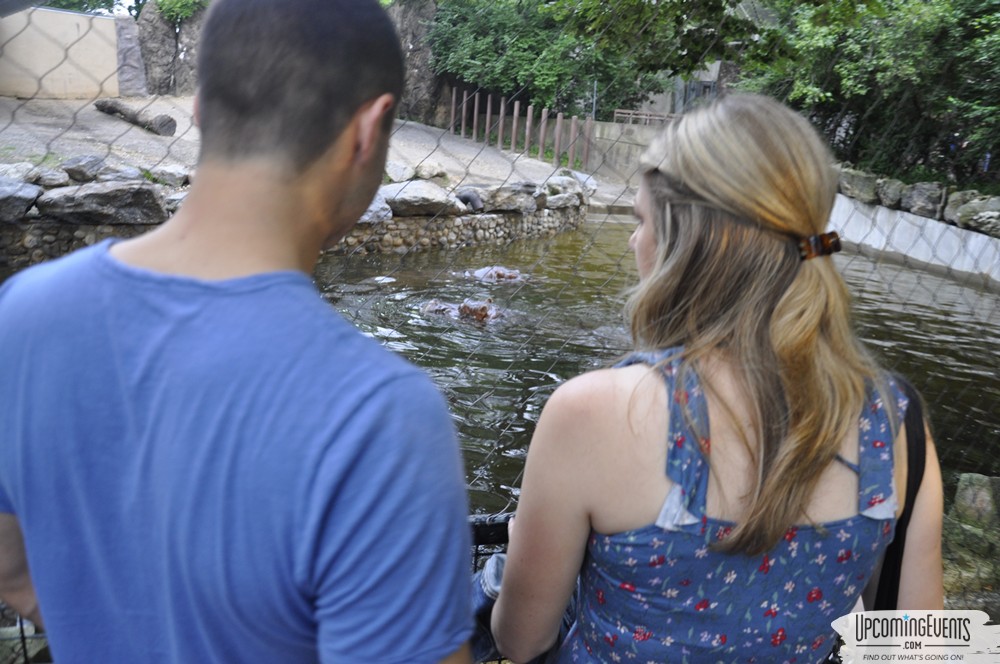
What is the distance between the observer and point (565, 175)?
11.5m

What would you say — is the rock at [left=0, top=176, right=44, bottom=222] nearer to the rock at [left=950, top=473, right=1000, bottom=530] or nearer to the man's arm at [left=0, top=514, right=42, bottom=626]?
the man's arm at [left=0, top=514, right=42, bottom=626]

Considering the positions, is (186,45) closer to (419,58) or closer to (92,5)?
(92,5)

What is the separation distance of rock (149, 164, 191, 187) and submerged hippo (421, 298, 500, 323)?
3046 mm

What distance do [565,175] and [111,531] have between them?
11176mm

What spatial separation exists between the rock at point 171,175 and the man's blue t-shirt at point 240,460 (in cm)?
766

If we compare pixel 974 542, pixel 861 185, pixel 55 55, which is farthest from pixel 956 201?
pixel 55 55

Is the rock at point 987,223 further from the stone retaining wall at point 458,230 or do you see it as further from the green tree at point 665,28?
the green tree at point 665,28

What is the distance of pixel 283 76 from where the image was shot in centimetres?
63

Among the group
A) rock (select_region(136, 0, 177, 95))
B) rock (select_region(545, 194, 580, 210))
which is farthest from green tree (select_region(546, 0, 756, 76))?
rock (select_region(136, 0, 177, 95))


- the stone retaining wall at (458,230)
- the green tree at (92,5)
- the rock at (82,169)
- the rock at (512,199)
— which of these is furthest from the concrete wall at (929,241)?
the rock at (82,169)

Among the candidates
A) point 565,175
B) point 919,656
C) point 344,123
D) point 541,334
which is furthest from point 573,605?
point 565,175

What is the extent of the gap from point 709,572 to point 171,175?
7.95 m

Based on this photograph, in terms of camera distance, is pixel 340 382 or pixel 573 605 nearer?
pixel 340 382

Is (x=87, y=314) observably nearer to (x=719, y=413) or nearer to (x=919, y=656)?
(x=719, y=413)
